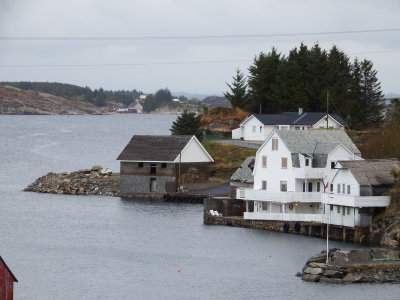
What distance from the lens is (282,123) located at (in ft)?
416

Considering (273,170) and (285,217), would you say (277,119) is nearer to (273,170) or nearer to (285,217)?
(273,170)

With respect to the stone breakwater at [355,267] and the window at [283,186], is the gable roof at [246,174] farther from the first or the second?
the stone breakwater at [355,267]

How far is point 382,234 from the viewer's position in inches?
3019

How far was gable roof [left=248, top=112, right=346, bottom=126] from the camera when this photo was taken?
12488 cm

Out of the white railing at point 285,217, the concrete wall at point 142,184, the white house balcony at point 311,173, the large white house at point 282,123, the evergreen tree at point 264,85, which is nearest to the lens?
the white railing at point 285,217

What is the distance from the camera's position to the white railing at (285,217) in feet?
271

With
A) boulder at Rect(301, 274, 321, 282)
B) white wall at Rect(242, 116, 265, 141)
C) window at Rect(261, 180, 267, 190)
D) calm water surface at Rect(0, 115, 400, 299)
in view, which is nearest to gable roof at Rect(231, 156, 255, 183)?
window at Rect(261, 180, 267, 190)

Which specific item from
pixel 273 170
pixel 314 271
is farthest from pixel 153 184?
pixel 314 271

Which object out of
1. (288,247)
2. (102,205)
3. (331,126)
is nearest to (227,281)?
(288,247)

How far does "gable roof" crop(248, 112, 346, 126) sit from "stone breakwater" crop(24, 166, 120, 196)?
1848 cm

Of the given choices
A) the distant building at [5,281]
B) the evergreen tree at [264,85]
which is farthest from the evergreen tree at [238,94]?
the distant building at [5,281]

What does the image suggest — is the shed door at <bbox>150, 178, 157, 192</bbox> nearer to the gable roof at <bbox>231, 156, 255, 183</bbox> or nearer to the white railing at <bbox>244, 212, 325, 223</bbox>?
the gable roof at <bbox>231, 156, 255, 183</bbox>

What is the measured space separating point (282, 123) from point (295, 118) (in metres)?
1.57

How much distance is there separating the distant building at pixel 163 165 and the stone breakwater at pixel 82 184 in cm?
288
